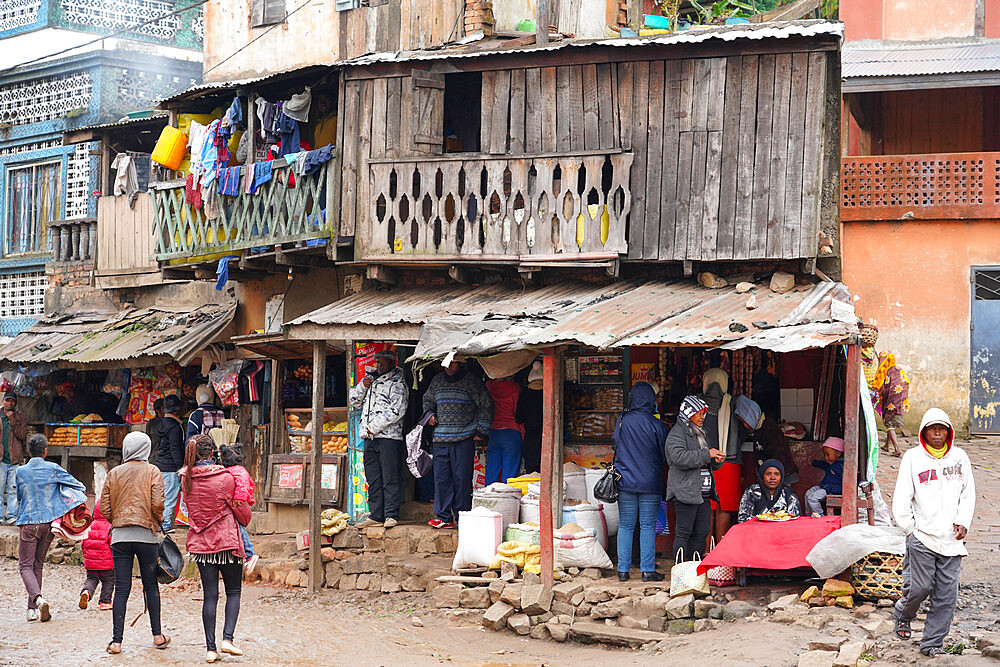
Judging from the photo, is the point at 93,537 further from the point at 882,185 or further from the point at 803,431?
the point at 882,185

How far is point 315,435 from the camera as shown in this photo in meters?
13.2

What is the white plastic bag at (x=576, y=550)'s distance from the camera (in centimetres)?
1148

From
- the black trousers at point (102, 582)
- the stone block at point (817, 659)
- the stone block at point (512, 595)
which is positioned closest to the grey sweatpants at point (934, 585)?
the stone block at point (817, 659)

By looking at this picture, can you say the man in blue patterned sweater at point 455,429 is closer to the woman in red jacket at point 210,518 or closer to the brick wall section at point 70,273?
the woman in red jacket at point 210,518

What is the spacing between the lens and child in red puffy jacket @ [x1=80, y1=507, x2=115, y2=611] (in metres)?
11.1

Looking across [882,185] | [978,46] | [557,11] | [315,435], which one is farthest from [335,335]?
[978,46]

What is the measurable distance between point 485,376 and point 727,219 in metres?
3.23

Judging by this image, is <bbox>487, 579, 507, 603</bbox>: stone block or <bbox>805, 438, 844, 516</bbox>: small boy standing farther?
<bbox>487, 579, 507, 603</bbox>: stone block

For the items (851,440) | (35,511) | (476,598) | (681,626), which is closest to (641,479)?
(681,626)

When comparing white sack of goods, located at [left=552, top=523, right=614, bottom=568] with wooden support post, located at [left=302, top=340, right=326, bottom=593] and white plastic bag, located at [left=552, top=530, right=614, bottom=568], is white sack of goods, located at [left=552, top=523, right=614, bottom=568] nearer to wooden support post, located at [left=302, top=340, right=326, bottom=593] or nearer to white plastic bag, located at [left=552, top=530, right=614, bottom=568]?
white plastic bag, located at [left=552, top=530, right=614, bottom=568]

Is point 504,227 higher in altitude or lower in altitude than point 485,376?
higher

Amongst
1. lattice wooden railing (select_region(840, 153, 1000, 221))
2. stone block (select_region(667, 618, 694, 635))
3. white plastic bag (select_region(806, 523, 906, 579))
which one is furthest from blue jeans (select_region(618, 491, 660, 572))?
lattice wooden railing (select_region(840, 153, 1000, 221))

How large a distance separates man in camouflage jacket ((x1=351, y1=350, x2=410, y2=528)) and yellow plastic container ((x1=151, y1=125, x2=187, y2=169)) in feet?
16.0

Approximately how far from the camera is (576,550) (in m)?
11.5
